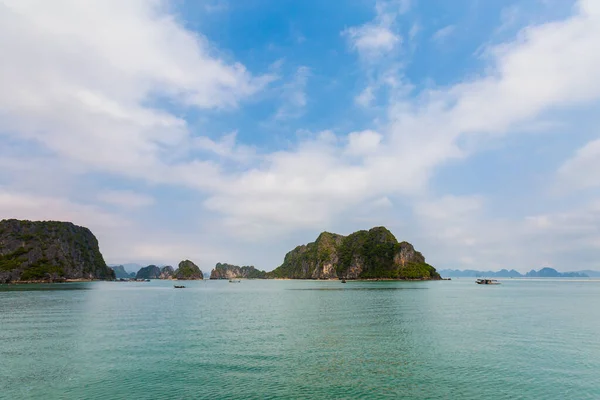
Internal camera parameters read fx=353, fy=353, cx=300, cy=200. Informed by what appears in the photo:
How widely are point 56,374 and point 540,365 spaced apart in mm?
55139

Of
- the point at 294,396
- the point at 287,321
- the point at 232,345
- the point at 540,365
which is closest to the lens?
the point at 294,396

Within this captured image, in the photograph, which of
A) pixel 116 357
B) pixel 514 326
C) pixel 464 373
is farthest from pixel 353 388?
pixel 514 326

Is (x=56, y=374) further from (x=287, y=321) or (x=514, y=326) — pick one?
(x=514, y=326)

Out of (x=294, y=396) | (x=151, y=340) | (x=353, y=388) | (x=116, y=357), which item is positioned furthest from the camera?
(x=151, y=340)

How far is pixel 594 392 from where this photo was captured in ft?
109

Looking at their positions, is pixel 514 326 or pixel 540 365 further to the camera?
pixel 514 326

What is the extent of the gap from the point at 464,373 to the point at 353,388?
45.5 ft

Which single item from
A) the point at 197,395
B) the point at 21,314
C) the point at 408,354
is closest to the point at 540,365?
the point at 408,354

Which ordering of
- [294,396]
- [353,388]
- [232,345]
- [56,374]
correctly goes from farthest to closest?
[232,345] → [56,374] → [353,388] → [294,396]

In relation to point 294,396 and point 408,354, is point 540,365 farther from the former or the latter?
point 294,396

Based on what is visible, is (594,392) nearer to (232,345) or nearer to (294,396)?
(294,396)

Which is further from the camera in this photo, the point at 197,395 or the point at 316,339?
the point at 316,339

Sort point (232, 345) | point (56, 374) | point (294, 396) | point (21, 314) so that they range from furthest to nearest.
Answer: point (21, 314), point (232, 345), point (56, 374), point (294, 396)

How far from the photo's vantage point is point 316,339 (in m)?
57.8
